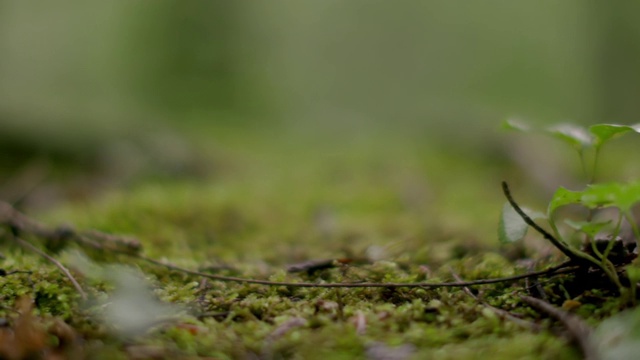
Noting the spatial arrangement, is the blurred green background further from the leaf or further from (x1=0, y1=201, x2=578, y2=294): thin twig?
the leaf

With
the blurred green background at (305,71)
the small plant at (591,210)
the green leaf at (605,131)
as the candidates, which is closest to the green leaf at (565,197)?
the small plant at (591,210)

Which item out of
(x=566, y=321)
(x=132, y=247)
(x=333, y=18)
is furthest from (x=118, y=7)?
(x=566, y=321)

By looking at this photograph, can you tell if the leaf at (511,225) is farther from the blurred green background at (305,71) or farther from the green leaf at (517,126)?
the blurred green background at (305,71)

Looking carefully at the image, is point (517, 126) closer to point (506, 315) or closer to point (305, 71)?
point (506, 315)

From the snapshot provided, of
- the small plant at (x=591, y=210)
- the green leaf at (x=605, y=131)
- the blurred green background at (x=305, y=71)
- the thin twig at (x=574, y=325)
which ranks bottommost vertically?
the thin twig at (x=574, y=325)

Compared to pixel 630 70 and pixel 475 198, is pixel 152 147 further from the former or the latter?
pixel 630 70
